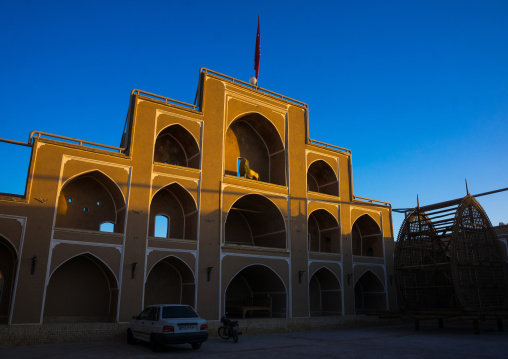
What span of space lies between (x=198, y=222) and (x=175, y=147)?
16.7ft

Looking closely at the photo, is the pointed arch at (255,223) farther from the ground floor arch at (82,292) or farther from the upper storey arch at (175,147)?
the ground floor arch at (82,292)

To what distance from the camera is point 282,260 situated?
22.8 m

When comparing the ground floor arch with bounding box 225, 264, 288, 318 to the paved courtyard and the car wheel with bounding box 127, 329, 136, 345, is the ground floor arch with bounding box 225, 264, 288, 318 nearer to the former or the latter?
the paved courtyard

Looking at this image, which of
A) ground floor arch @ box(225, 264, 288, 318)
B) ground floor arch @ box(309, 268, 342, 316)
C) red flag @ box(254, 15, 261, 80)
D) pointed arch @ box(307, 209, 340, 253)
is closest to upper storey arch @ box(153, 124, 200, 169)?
ground floor arch @ box(225, 264, 288, 318)

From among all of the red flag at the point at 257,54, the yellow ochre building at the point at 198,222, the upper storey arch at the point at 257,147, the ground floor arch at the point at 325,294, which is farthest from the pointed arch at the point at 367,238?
the red flag at the point at 257,54

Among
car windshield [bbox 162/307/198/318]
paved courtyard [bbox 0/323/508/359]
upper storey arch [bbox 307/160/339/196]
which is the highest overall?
upper storey arch [bbox 307/160/339/196]

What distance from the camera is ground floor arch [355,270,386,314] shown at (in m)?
27.0

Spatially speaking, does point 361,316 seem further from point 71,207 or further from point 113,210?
point 71,207

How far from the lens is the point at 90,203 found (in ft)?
66.0

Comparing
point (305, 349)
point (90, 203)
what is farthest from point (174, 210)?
point (305, 349)

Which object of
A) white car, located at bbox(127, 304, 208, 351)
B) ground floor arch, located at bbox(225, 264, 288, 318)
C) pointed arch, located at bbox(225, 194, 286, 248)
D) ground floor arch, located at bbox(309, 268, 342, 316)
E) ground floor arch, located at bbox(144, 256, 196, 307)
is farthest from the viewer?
ground floor arch, located at bbox(309, 268, 342, 316)

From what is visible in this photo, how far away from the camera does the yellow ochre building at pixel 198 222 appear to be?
17125 millimetres

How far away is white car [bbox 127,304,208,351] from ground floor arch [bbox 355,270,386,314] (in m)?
16.3

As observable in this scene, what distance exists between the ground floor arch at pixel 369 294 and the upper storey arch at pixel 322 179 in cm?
589
